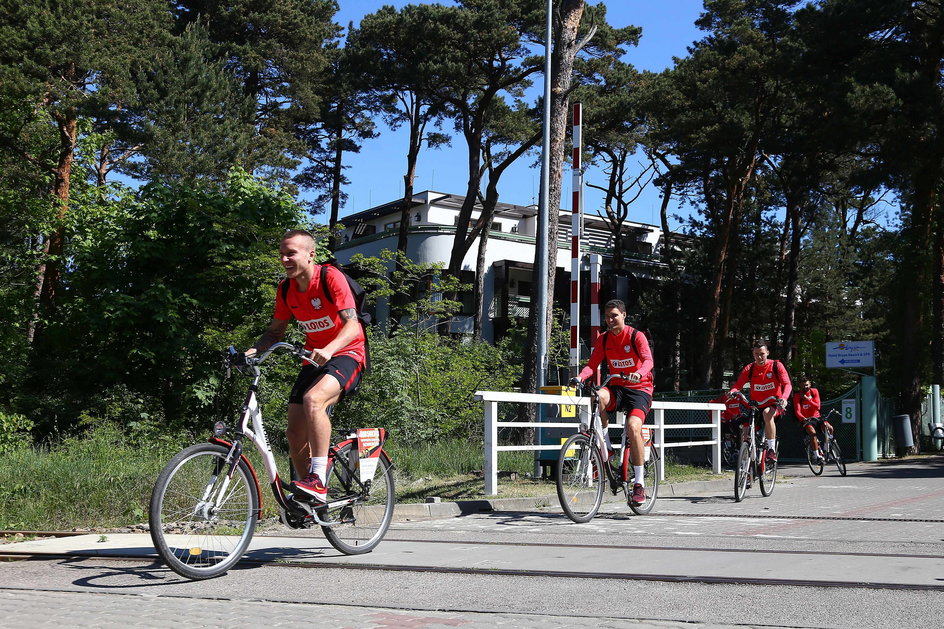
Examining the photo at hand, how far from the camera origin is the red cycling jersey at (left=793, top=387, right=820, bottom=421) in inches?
733

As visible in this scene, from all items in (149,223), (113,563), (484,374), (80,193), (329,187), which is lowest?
(113,563)

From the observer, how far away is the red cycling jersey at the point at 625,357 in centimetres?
892

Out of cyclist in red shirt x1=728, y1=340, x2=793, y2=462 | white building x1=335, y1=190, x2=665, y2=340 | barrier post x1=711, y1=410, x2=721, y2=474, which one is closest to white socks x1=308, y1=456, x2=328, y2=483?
cyclist in red shirt x1=728, y1=340, x2=793, y2=462

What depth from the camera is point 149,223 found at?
1873 centimetres

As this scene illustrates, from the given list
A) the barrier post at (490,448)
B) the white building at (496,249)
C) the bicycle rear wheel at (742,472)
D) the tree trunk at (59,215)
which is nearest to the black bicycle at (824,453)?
the bicycle rear wheel at (742,472)

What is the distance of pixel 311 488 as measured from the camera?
18.6 ft

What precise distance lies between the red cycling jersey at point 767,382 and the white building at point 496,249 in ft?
89.1

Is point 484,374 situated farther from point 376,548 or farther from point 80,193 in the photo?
point 376,548

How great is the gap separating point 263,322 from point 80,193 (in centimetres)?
1000

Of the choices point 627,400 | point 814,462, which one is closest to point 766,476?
point 627,400

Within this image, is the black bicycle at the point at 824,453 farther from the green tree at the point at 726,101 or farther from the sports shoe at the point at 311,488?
the green tree at the point at 726,101

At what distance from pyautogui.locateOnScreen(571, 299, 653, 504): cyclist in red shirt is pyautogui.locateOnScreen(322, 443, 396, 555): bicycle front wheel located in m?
3.09

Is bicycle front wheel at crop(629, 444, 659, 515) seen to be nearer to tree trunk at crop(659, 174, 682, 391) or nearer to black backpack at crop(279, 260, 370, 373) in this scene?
black backpack at crop(279, 260, 370, 373)

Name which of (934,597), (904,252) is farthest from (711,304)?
(934,597)
